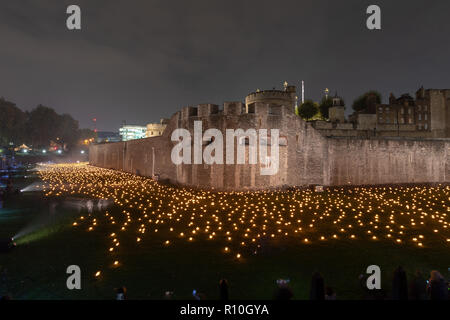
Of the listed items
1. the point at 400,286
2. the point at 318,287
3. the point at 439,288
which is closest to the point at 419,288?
the point at 439,288

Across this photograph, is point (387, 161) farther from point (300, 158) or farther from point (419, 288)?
point (419, 288)

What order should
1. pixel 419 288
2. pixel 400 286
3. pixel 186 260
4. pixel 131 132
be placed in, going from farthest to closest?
pixel 131 132 < pixel 186 260 < pixel 419 288 < pixel 400 286

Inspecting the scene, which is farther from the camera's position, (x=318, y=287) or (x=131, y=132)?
(x=131, y=132)

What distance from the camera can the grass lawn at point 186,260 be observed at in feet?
17.3

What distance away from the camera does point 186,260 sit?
664cm

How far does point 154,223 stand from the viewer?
10.2 metres

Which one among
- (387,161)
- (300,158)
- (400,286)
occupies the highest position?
(300,158)

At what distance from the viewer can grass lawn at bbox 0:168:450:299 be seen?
5.26 m

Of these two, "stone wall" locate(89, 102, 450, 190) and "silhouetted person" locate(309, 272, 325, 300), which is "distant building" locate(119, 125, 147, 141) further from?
"silhouetted person" locate(309, 272, 325, 300)

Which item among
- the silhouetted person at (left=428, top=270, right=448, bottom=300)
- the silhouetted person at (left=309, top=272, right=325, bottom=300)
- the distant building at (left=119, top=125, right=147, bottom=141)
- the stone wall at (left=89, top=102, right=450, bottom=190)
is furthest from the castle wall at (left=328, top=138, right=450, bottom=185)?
the distant building at (left=119, top=125, right=147, bottom=141)

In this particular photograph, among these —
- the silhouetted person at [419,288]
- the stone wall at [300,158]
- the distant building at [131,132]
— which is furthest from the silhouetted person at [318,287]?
the distant building at [131,132]

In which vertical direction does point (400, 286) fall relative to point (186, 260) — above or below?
above

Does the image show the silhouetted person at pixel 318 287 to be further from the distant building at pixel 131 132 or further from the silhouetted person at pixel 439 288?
the distant building at pixel 131 132
